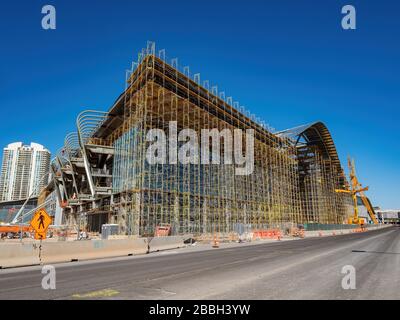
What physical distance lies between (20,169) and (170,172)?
12402 centimetres

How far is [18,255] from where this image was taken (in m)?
14.0

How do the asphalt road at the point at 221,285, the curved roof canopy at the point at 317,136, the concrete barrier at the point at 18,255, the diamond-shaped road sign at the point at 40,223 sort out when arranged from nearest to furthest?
the asphalt road at the point at 221,285, the diamond-shaped road sign at the point at 40,223, the concrete barrier at the point at 18,255, the curved roof canopy at the point at 317,136

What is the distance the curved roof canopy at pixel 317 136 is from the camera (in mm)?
61084

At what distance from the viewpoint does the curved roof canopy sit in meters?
61.1

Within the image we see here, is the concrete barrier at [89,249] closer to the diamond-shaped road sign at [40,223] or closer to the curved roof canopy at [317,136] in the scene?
the diamond-shaped road sign at [40,223]

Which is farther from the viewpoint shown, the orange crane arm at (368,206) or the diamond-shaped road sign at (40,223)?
the orange crane arm at (368,206)

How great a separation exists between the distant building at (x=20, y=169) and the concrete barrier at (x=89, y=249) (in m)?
125

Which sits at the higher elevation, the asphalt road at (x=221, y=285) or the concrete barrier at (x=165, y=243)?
the asphalt road at (x=221, y=285)

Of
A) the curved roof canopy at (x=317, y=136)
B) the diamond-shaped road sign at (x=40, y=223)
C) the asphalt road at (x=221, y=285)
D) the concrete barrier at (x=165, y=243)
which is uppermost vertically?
the curved roof canopy at (x=317, y=136)

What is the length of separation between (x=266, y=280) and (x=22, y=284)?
22.6ft

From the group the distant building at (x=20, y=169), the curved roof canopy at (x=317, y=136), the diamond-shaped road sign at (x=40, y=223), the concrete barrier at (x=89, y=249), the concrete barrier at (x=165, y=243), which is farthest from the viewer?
the distant building at (x=20, y=169)

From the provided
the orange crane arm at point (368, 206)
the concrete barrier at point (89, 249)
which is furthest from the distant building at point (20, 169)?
the orange crane arm at point (368, 206)
